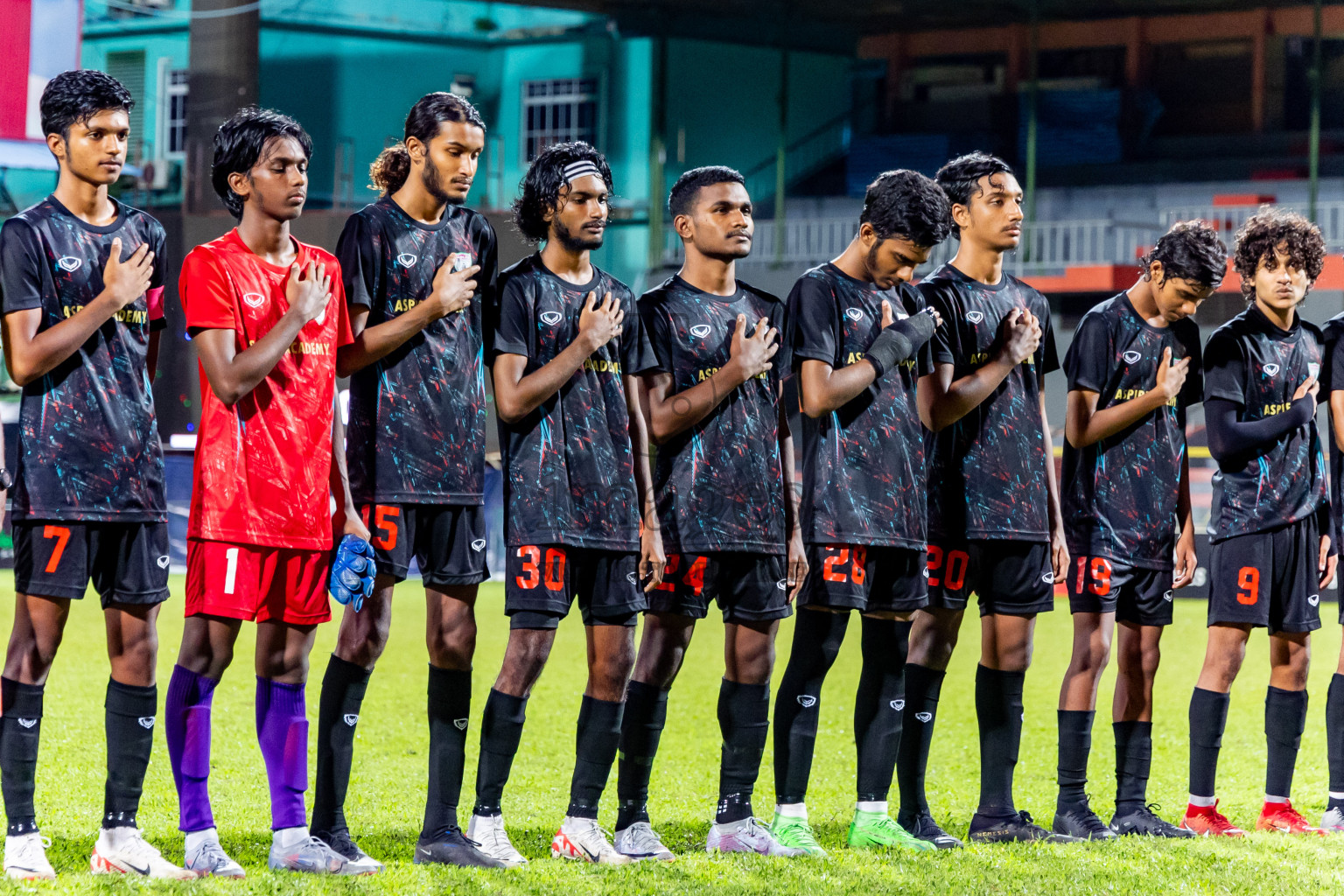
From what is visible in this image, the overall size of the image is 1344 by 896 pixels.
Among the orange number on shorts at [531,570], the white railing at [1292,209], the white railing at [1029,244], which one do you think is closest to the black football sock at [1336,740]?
the orange number on shorts at [531,570]

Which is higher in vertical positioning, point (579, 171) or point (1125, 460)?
point (579, 171)

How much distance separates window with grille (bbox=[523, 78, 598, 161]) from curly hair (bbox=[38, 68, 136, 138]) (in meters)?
23.1

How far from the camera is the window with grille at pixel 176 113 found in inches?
939

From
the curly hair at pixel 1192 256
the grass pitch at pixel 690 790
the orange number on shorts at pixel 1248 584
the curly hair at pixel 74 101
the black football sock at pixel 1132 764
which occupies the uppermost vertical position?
the curly hair at pixel 74 101

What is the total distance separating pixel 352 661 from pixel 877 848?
1.67 meters

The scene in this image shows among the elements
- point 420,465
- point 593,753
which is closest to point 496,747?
point 593,753

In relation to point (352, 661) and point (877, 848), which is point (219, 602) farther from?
point (877, 848)

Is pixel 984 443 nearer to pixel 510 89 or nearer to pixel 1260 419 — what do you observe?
pixel 1260 419

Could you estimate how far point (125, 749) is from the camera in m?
4.08

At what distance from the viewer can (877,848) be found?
4.75m

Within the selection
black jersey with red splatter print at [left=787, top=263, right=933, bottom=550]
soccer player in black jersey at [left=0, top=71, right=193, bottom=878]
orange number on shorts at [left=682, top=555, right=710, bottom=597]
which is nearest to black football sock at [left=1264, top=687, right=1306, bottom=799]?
black jersey with red splatter print at [left=787, top=263, right=933, bottom=550]

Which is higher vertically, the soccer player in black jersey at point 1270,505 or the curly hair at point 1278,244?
the curly hair at point 1278,244

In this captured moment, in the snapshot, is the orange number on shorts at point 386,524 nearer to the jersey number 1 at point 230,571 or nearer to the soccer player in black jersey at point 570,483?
the soccer player in black jersey at point 570,483

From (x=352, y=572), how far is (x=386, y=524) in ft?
1.10
